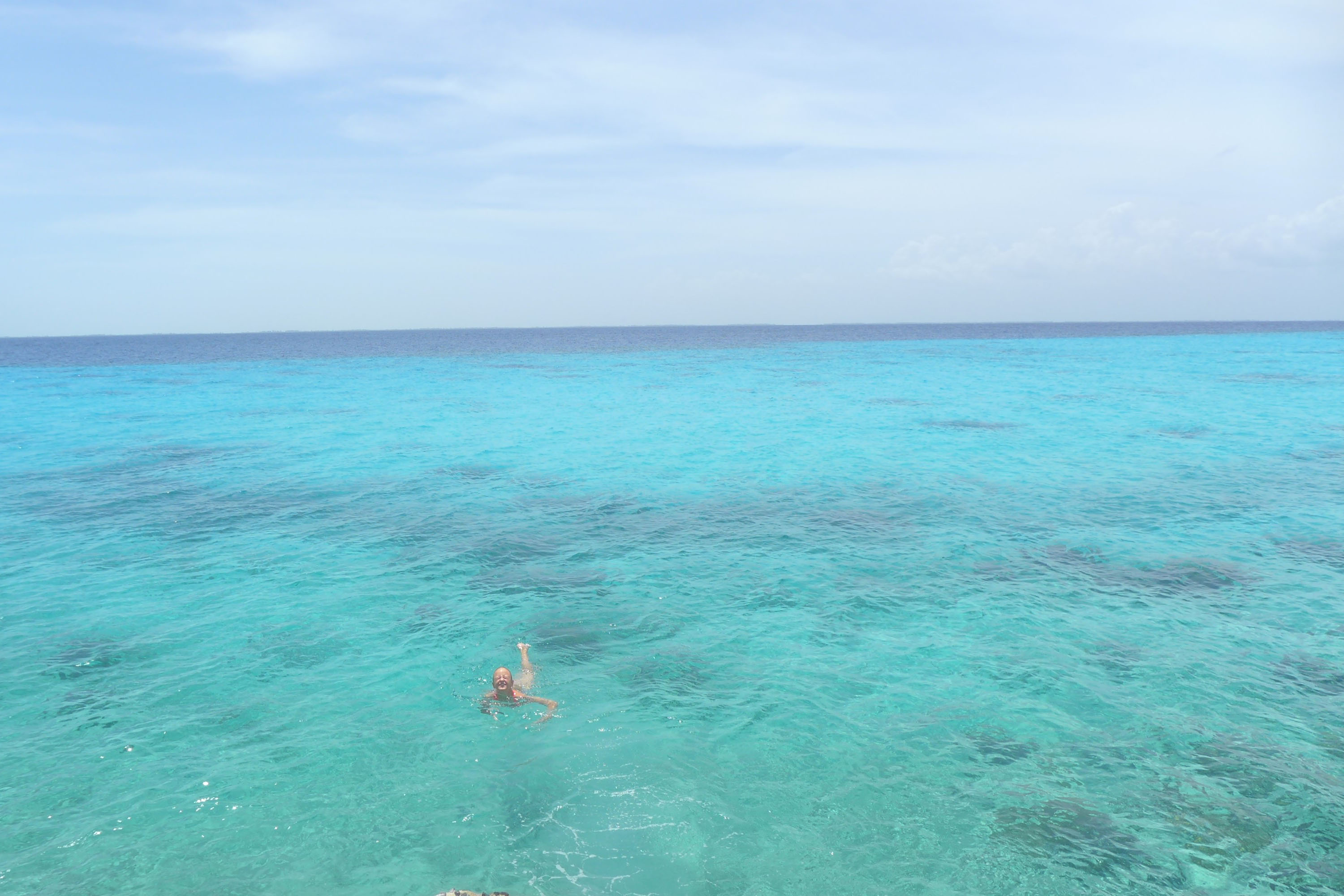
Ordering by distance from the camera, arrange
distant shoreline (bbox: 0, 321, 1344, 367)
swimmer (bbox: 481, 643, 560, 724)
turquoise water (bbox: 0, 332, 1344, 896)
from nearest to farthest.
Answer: turquoise water (bbox: 0, 332, 1344, 896)
swimmer (bbox: 481, 643, 560, 724)
distant shoreline (bbox: 0, 321, 1344, 367)

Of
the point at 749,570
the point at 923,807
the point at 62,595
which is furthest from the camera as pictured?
the point at 749,570

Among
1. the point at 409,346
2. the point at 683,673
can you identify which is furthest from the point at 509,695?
the point at 409,346

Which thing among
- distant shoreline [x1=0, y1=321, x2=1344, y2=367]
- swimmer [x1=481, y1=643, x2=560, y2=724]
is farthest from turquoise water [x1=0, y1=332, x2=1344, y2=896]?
distant shoreline [x1=0, y1=321, x2=1344, y2=367]

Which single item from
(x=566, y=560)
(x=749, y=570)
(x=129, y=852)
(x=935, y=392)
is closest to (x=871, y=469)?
(x=749, y=570)

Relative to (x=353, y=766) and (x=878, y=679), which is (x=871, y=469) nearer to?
(x=878, y=679)

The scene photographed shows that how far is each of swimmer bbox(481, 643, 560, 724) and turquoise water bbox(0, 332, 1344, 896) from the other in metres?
0.23

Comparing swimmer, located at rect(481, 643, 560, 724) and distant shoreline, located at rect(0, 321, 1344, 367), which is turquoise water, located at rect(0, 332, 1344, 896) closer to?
swimmer, located at rect(481, 643, 560, 724)

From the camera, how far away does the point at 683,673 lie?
44.8ft

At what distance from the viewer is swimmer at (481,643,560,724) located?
40.6 feet

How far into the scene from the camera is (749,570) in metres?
18.5

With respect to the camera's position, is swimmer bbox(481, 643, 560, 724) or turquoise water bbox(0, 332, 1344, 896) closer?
turquoise water bbox(0, 332, 1344, 896)

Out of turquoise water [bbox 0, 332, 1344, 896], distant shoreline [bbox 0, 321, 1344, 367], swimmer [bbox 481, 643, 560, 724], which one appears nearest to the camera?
turquoise water [bbox 0, 332, 1344, 896]

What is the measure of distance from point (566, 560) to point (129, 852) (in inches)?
433

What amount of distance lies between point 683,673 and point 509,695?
3222mm
